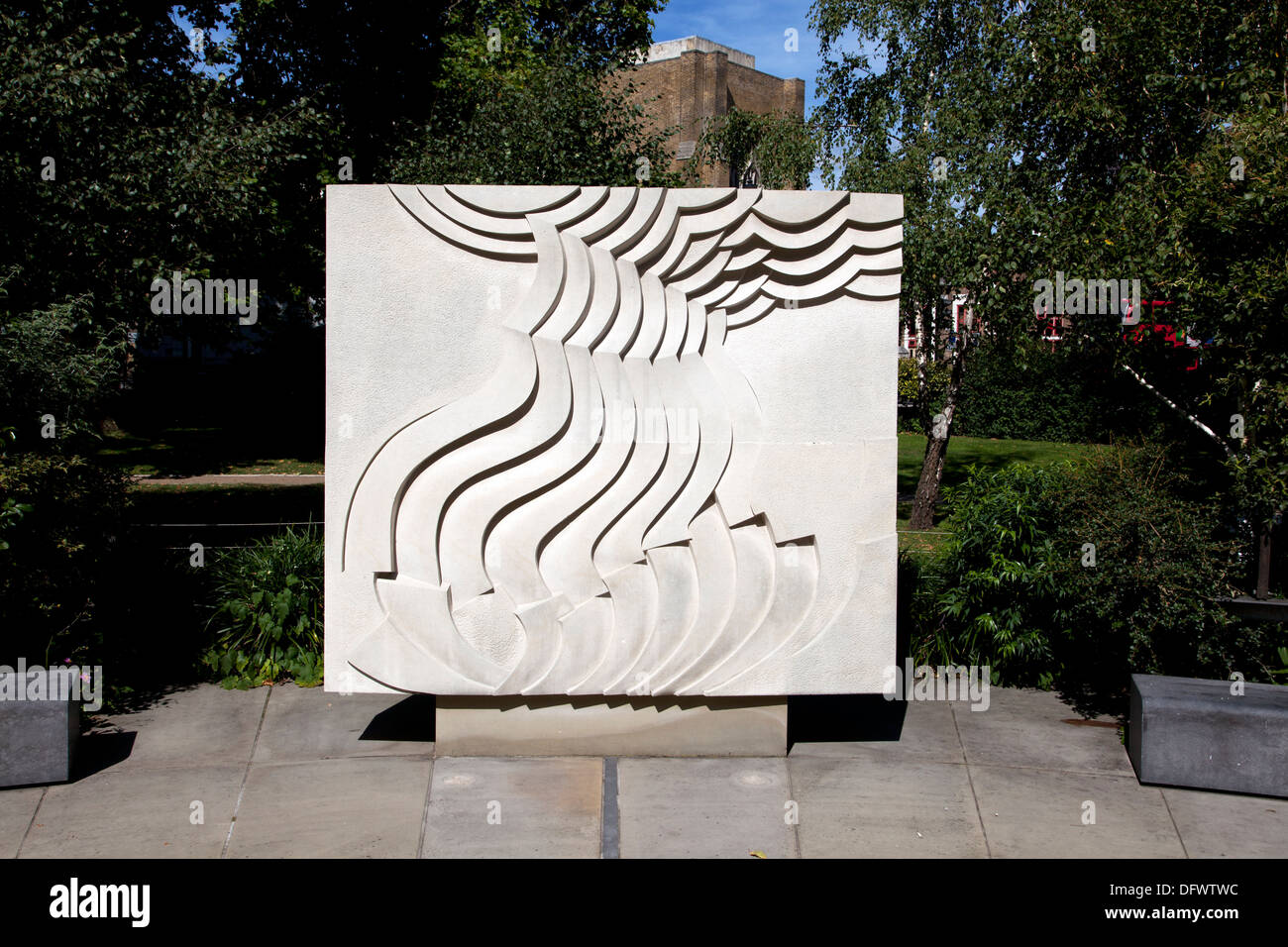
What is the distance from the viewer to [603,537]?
6164 millimetres

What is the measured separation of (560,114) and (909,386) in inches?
655

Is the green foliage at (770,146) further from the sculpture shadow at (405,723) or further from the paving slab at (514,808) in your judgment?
the paving slab at (514,808)

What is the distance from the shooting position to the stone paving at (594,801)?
18.1 ft

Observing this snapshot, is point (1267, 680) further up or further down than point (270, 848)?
further up

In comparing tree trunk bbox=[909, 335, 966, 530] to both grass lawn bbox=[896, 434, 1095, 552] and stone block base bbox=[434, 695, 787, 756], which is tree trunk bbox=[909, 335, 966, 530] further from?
stone block base bbox=[434, 695, 787, 756]

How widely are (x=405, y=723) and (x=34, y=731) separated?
7.07 feet

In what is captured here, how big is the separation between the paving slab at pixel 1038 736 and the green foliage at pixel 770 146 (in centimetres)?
787

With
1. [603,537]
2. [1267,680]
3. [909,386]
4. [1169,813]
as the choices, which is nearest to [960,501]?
[1267,680]

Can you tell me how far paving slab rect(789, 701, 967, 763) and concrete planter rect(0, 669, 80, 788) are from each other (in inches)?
168

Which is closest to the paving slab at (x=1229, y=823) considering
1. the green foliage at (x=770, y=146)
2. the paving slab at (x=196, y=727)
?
the paving slab at (x=196, y=727)

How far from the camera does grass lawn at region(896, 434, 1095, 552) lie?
1864 centimetres

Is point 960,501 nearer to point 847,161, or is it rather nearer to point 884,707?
point 884,707

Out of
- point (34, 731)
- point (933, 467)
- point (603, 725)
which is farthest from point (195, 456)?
point (603, 725)
